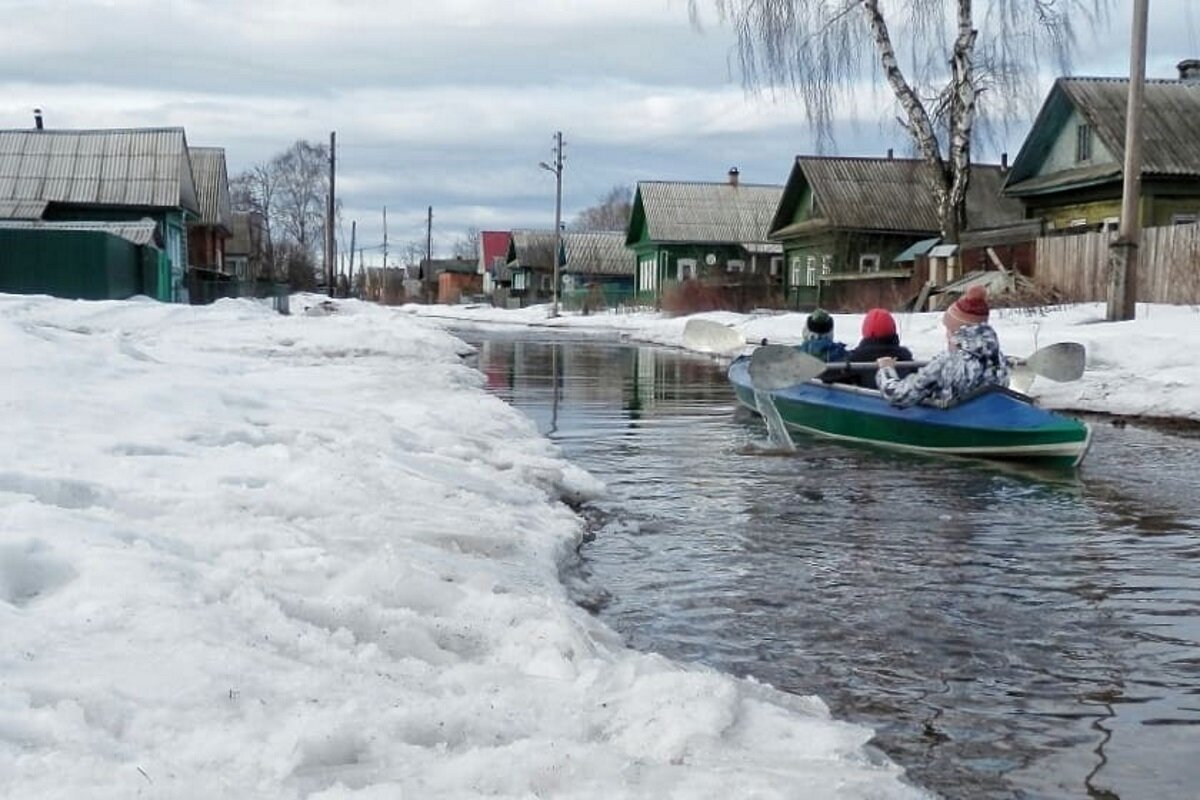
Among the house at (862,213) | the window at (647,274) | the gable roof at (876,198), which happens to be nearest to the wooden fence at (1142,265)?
the house at (862,213)

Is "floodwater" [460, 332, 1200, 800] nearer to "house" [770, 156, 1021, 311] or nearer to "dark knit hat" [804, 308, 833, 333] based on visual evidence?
"dark knit hat" [804, 308, 833, 333]

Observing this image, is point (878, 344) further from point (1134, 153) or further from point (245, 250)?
point (245, 250)

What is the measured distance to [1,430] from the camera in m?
5.98

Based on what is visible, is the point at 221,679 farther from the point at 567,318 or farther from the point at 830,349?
the point at 567,318

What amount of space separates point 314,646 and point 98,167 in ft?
128

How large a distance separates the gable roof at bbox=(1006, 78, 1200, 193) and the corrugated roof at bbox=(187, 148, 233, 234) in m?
31.3

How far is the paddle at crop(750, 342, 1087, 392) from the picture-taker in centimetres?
1223

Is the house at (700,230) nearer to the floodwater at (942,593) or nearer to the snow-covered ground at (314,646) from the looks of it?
the floodwater at (942,593)

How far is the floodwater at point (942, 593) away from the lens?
4.12 m

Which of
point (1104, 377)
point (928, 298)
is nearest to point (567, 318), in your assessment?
point (928, 298)

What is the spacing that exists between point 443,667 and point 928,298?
2768 centimetres

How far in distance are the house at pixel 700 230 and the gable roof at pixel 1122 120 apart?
25.5 m

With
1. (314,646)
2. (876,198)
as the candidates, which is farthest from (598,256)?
(314,646)

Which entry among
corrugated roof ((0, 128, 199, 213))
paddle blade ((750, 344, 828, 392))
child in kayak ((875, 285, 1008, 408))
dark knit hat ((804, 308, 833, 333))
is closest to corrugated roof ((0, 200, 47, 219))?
corrugated roof ((0, 128, 199, 213))
